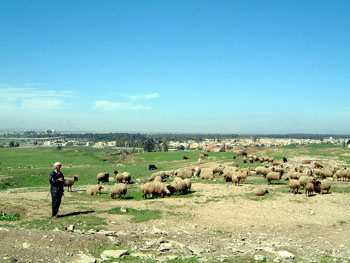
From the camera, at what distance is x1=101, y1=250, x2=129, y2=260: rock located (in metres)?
10.4

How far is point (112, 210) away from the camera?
18234mm

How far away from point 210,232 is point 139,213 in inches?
187

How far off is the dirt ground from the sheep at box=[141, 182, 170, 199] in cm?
81

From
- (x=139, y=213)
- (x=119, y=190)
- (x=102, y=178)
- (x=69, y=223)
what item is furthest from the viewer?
(x=102, y=178)

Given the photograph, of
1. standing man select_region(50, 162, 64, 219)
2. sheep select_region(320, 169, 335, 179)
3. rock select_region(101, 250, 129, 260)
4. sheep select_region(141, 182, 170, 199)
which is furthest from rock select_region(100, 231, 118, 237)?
sheep select_region(320, 169, 335, 179)

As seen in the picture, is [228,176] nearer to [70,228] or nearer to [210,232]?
[210,232]

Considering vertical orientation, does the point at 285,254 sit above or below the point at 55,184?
below

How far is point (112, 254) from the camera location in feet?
34.7

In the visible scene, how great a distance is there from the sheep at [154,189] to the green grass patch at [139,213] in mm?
3814

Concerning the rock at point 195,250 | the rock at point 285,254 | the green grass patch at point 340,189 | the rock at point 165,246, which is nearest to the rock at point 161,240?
the rock at point 165,246

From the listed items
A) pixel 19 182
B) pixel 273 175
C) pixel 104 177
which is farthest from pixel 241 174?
pixel 19 182

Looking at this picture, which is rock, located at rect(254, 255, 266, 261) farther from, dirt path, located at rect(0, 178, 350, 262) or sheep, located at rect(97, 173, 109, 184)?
sheep, located at rect(97, 173, 109, 184)

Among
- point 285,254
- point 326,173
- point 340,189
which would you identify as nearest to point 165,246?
point 285,254

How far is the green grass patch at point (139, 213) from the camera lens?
1656 cm
